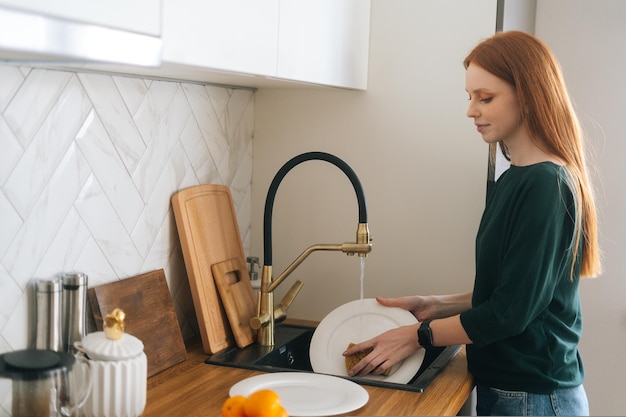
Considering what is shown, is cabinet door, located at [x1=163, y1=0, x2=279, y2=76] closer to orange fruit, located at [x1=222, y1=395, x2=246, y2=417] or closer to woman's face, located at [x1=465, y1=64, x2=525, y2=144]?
woman's face, located at [x1=465, y1=64, x2=525, y2=144]

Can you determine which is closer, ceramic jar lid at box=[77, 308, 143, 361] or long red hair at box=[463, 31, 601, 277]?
ceramic jar lid at box=[77, 308, 143, 361]

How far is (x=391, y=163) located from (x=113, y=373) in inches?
46.1

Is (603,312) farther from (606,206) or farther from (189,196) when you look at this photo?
(189,196)

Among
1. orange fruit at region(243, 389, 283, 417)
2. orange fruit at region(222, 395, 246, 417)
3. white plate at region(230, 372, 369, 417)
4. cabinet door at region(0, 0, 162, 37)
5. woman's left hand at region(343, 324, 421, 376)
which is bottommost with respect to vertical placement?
white plate at region(230, 372, 369, 417)

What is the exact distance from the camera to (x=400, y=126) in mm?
2387

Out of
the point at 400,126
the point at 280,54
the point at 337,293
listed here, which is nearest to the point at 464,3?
the point at 400,126

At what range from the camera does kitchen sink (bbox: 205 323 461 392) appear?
6.18 feet

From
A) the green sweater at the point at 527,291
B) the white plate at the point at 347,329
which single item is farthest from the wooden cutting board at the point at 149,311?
the green sweater at the point at 527,291

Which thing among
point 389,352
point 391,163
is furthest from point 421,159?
point 389,352

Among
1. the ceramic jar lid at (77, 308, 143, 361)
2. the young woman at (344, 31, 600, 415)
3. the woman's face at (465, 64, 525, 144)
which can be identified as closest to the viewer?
the ceramic jar lid at (77, 308, 143, 361)

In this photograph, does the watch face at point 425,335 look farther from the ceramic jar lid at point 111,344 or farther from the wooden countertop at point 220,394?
the ceramic jar lid at point 111,344

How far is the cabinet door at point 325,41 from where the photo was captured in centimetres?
188

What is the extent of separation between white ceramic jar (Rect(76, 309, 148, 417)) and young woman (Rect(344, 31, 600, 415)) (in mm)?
609

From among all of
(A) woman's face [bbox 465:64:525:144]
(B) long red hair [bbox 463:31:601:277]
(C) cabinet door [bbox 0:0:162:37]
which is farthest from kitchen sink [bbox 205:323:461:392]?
(C) cabinet door [bbox 0:0:162:37]
